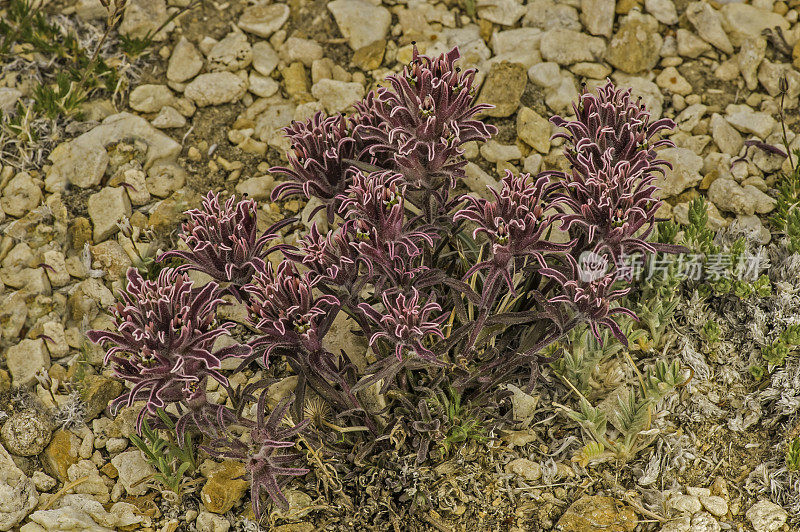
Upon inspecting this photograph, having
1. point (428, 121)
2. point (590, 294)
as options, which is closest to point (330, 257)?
point (428, 121)

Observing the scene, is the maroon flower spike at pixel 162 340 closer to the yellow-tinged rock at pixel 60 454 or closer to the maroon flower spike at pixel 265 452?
the maroon flower spike at pixel 265 452

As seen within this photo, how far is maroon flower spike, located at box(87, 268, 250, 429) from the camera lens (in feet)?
12.8

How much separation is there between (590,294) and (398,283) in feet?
3.49

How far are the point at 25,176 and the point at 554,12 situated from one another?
4.62 m

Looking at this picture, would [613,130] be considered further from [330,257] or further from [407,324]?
[330,257]

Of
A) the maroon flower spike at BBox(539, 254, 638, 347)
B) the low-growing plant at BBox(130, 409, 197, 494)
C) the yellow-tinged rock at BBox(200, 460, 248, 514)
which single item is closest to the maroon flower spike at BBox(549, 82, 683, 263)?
the maroon flower spike at BBox(539, 254, 638, 347)

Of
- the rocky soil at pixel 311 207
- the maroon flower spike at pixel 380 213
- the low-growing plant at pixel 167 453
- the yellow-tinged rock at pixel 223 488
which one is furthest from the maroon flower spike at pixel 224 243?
the rocky soil at pixel 311 207

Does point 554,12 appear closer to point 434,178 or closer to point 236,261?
point 434,178

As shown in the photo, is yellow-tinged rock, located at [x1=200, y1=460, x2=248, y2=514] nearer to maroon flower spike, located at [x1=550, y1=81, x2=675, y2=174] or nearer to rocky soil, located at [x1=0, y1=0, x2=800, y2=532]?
rocky soil, located at [x1=0, y1=0, x2=800, y2=532]

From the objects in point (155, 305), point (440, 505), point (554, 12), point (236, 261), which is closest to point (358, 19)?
point (554, 12)

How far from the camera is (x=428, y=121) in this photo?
4234mm

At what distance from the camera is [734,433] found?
497 centimetres

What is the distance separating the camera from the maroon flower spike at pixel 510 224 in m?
4.00

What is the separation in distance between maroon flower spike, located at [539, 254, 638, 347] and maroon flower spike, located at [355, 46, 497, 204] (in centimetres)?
86
